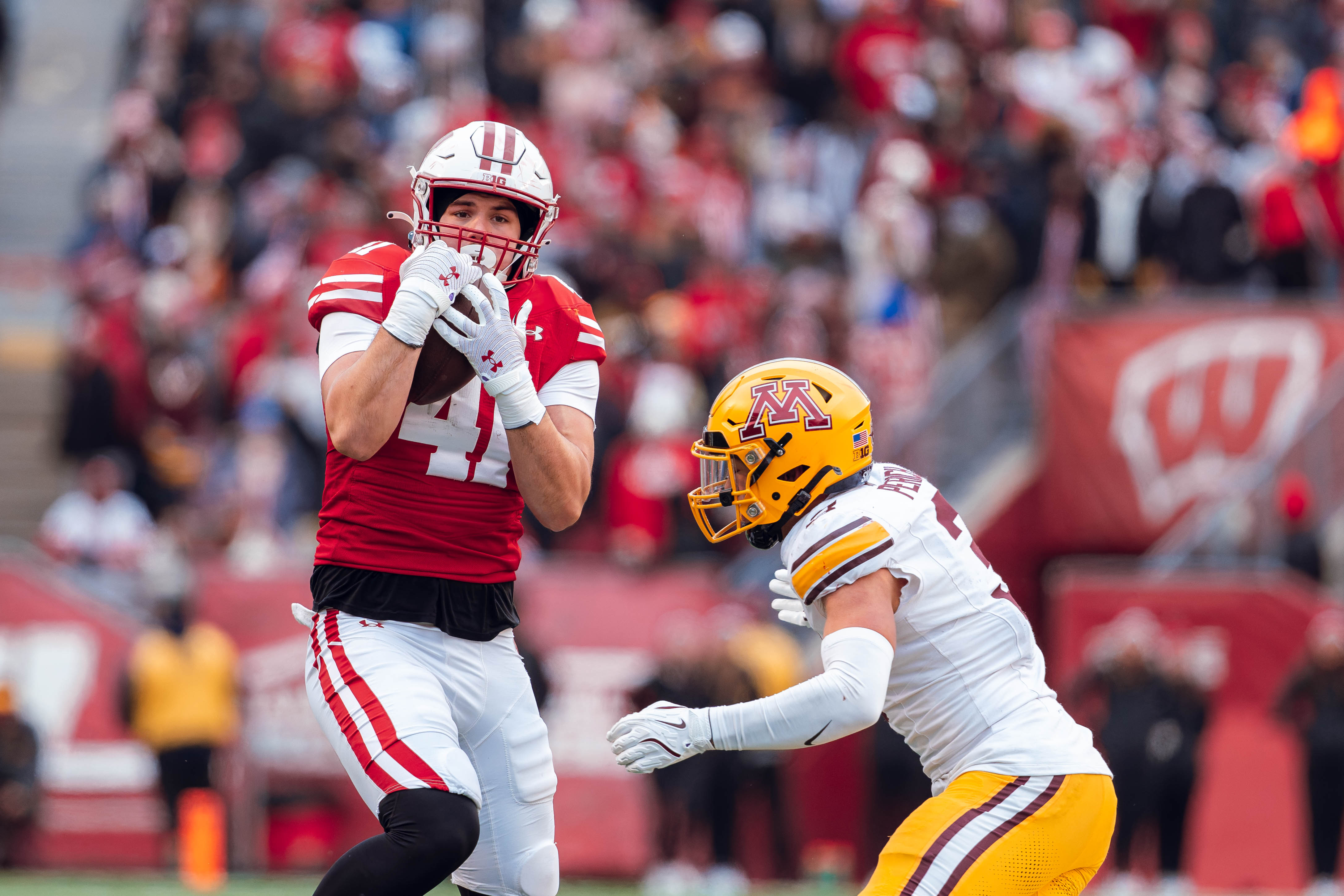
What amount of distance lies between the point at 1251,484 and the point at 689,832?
4.03 m

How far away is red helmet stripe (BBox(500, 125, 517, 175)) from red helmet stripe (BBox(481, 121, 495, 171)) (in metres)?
0.03

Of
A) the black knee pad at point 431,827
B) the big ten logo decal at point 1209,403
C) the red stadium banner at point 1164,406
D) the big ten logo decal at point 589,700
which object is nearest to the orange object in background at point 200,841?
the big ten logo decal at point 589,700

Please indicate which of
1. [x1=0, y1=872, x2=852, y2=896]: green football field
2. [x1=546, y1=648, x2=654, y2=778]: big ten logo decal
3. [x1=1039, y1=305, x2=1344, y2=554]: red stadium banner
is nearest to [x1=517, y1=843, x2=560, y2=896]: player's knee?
[x1=0, y1=872, x2=852, y2=896]: green football field

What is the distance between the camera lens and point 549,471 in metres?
4.43

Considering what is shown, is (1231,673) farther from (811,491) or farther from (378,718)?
(378,718)

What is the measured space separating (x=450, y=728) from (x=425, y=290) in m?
0.97

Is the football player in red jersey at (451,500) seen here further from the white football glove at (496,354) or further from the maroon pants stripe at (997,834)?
the maroon pants stripe at (997,834)

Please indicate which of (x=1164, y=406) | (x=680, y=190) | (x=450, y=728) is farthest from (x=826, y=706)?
(x=680, y=190)

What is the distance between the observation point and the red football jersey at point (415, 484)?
4.45 m

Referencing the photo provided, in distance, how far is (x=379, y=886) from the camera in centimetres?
411

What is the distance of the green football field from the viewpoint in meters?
10.1

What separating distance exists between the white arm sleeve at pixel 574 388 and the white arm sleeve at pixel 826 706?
91 centimetres

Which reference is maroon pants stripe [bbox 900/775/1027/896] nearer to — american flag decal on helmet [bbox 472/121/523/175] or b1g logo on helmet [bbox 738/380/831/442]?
b1g logo on helmet [bbox 738/380/831/442]

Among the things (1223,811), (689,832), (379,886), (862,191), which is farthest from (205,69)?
(379,886)
